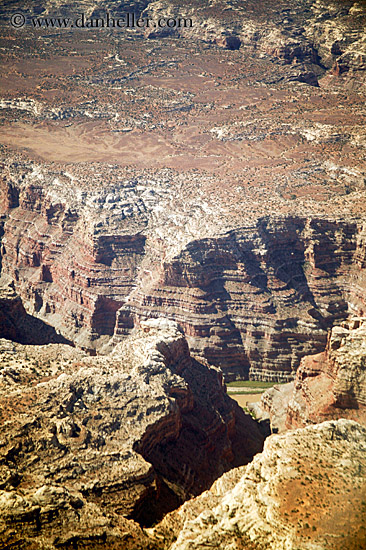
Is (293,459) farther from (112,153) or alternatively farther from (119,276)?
(112,153)

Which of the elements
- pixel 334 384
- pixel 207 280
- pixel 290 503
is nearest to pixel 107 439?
pixel 290 503

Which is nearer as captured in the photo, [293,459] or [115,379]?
[293,459]

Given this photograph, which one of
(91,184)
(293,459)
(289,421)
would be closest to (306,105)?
(91,184)

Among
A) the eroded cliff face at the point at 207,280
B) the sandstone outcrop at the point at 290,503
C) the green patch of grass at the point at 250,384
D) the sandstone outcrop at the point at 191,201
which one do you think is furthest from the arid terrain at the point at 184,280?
the green patch of grass at the point at 250,384

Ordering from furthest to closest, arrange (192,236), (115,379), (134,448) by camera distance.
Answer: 1. (192,236)
2. (115,379)
3. (134,448)

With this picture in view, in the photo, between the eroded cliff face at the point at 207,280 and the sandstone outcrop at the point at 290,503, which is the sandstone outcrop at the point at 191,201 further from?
the sandstone outcrop at the point at 290,503

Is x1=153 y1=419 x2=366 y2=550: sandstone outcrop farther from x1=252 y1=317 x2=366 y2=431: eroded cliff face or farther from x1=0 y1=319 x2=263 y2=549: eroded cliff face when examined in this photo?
→ x1=252 y1=317 x2=366 y2=431: eroded cliff face

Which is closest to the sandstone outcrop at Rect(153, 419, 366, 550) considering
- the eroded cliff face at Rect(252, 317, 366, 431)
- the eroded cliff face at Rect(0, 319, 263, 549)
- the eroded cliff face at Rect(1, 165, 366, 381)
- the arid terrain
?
the arid terrain
